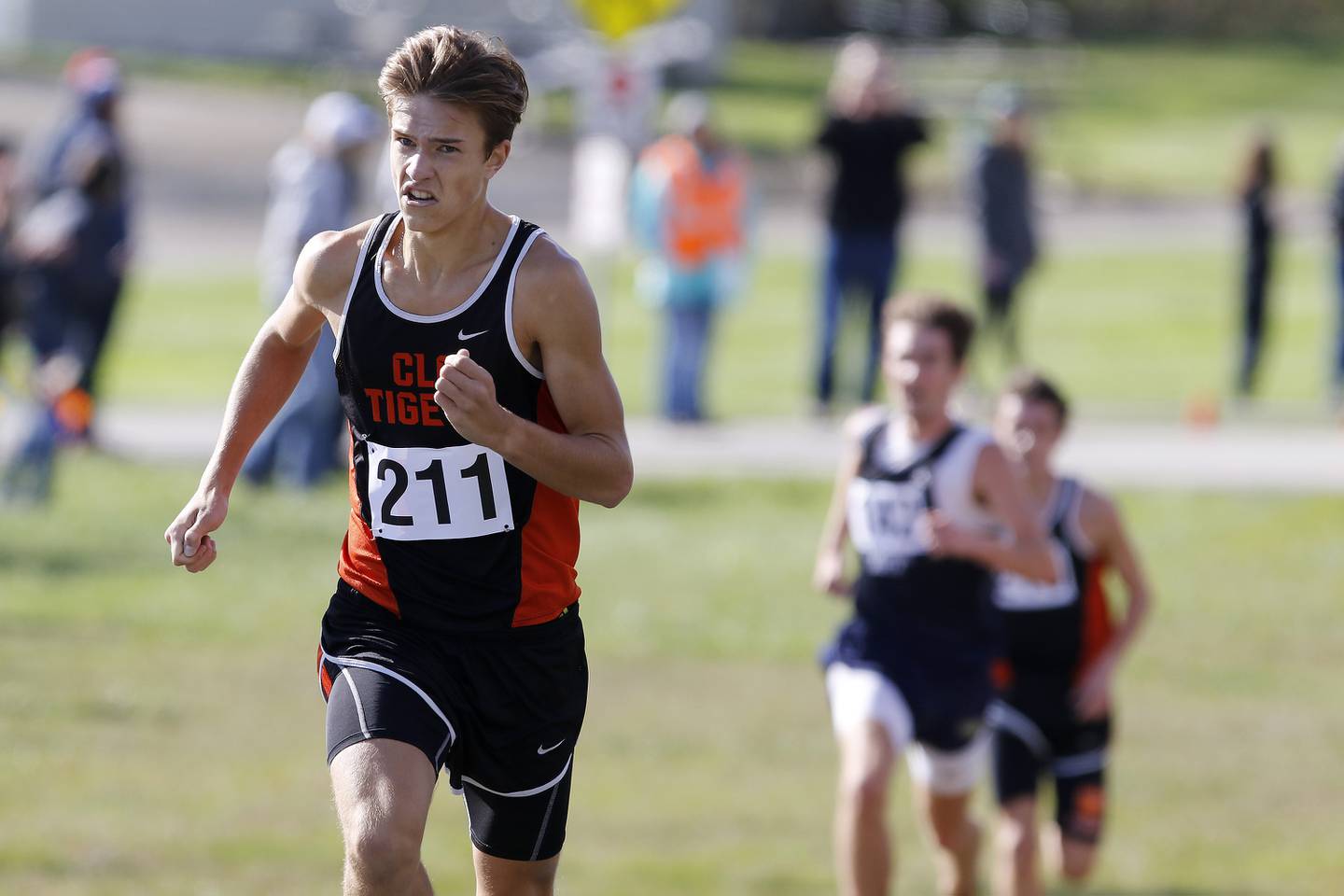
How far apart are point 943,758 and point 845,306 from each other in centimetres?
950

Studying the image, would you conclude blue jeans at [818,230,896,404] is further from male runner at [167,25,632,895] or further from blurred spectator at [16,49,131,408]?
male runner at [167,25,632,895]

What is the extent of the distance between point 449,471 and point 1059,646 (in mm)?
4206

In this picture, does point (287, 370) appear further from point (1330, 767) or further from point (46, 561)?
point (46, 561)

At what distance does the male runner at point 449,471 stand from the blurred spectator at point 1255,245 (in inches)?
590

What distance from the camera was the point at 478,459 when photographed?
14.4 ft

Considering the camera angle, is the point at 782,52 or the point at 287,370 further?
the point at 782,52

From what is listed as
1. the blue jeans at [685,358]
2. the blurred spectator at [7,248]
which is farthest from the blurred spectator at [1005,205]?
the blurred spectator at [7,248]

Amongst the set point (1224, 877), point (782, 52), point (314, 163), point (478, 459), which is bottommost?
point (1224, 877)

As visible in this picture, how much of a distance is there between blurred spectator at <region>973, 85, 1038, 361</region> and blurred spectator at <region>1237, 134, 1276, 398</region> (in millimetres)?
2142

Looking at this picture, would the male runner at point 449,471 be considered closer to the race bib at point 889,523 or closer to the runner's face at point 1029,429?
the race bib at point 889,523

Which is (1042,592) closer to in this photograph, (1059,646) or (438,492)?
(1059,646)

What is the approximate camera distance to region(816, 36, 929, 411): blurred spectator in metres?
15.6

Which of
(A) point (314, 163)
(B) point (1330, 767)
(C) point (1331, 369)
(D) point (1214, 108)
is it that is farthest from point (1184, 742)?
(D) point (1214, 108)

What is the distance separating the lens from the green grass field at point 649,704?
27.9 feet
